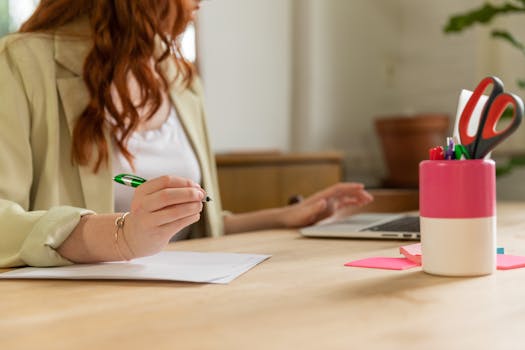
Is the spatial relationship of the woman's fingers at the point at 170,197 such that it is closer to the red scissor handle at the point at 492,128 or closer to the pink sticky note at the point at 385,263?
the pink sticky note at the point at 385,263

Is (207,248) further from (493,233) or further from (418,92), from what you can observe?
(418,92)

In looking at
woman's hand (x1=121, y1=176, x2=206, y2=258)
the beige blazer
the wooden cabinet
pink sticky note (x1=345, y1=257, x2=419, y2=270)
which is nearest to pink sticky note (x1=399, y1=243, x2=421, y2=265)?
pink sticky note (x1=345, y1=257, x2=419, y2=270)

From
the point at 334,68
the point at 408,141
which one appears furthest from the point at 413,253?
the point at 334,68

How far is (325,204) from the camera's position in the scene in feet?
4.47

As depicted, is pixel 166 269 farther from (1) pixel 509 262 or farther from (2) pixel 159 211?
(1) pixel 509 262

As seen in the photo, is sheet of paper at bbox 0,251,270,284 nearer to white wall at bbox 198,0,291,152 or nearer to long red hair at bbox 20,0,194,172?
long red hair at bbox 20,0,194,172

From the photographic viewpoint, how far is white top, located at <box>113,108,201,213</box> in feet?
4.34

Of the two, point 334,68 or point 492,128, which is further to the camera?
point 334,68

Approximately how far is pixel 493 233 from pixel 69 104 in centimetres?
84

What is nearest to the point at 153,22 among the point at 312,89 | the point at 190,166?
the point at 190,166

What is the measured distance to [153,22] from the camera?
1.32 meters

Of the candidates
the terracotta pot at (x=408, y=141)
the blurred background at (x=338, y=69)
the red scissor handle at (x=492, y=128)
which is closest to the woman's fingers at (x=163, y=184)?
the red scissor handle at (x=492, y=128)

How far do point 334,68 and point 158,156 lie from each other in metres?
1.92

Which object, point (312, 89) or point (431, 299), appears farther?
point (312, 89)
